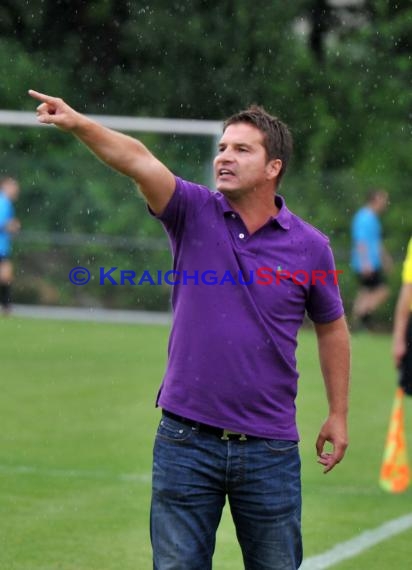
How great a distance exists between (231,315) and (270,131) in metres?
0.70

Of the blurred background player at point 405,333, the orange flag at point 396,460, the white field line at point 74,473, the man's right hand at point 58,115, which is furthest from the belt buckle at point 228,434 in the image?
Answer: the white field line at point 74,473

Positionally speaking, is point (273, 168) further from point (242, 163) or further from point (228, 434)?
point (228, 434)

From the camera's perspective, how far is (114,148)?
4.76 m

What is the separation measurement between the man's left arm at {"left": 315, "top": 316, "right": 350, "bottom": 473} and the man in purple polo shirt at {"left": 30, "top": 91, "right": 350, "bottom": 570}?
25 cm

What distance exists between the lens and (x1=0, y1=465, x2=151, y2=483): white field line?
31.9ft

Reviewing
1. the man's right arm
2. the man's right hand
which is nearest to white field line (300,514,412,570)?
the man's right arm

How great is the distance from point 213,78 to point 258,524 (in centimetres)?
2623

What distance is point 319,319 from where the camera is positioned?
211 inches

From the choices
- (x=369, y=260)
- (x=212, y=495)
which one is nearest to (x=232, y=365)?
(x=212, y=495)

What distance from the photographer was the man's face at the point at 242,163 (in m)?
5.07

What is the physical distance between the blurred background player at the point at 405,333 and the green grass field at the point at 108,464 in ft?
2.64

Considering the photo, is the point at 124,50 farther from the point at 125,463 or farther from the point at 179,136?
the point at 125,463

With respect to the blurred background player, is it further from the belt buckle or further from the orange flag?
the belt buckle

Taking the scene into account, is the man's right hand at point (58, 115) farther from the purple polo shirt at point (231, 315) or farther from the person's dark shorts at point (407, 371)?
the person's dark shorts at point (407, 371)
